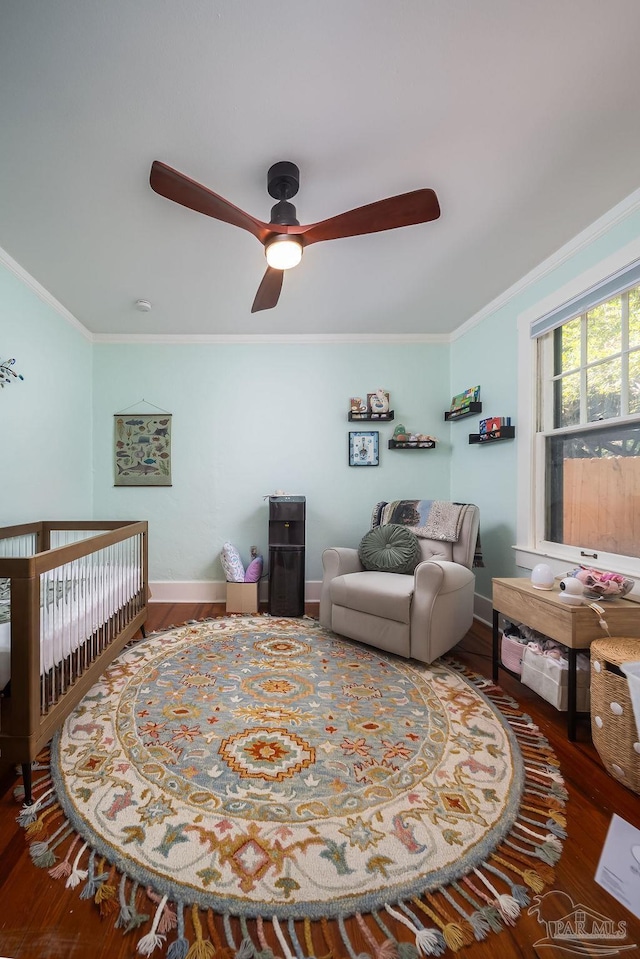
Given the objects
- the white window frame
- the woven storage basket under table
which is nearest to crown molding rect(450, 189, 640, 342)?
the white window frame

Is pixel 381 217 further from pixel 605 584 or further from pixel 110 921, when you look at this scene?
pixel 110 921

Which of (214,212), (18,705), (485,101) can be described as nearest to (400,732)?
(18,705)

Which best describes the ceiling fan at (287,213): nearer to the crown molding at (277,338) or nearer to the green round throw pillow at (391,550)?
the crown molding at (277,338)

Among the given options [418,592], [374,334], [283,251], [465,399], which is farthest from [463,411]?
[283,251]

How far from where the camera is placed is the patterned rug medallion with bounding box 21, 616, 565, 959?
944 mm

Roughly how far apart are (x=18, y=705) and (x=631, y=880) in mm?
1891

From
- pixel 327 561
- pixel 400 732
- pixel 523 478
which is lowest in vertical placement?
pixel 400 732

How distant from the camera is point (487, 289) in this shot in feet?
8.99

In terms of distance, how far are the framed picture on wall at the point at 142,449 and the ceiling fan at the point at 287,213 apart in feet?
7.24

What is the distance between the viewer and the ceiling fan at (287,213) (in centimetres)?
140

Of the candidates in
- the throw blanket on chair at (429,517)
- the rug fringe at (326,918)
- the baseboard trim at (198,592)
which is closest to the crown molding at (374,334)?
the throw blanket on chair at (429,517)

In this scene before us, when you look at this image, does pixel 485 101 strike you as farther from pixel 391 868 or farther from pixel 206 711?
pixel 206 711

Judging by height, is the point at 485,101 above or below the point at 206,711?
above

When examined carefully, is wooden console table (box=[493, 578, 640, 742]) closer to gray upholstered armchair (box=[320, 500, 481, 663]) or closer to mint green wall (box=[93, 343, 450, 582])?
gray upholstered armchair (box=[320, 500, 481, 663])
